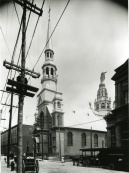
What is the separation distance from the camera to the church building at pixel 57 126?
50.6 meters

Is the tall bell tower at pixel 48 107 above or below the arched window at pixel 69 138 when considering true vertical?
above

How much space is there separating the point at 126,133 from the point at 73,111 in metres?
32.1

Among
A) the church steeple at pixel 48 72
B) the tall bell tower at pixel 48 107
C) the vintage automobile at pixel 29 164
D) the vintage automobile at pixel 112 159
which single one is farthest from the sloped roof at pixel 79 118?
the vintage automobile at pixel 29 164

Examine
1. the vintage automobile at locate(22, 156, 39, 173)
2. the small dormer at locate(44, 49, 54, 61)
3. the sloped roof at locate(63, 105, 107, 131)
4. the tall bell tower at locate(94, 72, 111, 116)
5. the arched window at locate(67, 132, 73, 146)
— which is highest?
the small dormer at locate(44, 49, 54, 61)

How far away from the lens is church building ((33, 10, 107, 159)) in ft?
166

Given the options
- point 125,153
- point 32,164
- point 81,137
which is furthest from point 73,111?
point 32,164

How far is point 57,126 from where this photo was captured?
50.2 metres

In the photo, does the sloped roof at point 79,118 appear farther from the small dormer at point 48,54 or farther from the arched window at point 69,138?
the small dormer at point 48,54

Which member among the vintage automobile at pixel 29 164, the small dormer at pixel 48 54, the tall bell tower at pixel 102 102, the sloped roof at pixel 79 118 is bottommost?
the vintage automobile at pixel 29 164

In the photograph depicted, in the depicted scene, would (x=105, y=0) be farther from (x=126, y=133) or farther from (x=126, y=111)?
(x=126, y=133)

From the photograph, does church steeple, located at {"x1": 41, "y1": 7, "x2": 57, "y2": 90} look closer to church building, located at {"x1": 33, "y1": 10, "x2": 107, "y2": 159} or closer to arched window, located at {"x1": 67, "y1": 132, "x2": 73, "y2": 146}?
church building, located at {"x1": 33, "y1": 10, "x2": 107, "y2": 159}

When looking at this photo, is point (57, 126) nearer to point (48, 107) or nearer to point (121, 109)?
point (48, 107)

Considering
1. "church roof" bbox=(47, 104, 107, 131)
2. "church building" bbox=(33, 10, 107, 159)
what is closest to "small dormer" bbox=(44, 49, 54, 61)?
"church building" bbox=(33, 10, 107, 159)

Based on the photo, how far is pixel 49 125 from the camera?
53.4 m
